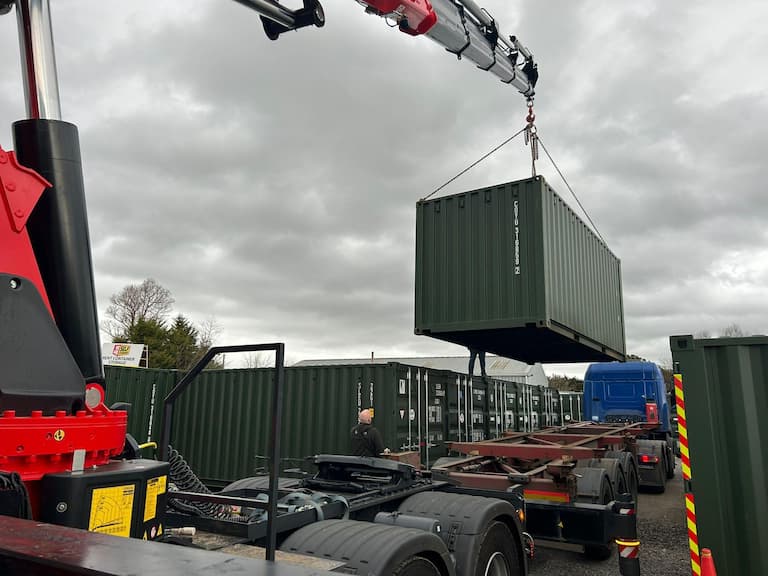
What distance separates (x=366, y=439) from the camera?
27.8 ft

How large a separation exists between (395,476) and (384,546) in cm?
183

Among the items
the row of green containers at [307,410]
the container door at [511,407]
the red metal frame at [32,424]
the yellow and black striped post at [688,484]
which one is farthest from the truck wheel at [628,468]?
the red metal frame at [32,424]

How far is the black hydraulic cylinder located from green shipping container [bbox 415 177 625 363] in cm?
650

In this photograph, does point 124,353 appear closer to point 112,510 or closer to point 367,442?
point 367,442

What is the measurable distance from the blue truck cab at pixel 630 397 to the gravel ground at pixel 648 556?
3970 mm

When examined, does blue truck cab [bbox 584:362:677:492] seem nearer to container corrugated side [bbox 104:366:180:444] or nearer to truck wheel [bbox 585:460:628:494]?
truck wheel [bbox 585:460:628:494]

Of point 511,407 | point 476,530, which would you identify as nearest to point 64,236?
point 476,530

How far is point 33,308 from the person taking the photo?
96.6 inches

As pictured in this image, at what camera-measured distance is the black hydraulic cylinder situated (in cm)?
275

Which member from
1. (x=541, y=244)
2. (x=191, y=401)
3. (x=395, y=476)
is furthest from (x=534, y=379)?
(x=395, y=476)

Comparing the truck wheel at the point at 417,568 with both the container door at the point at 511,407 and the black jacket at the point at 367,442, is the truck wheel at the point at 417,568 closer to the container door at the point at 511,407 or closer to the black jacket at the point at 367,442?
the black jacket at the point at 367,442

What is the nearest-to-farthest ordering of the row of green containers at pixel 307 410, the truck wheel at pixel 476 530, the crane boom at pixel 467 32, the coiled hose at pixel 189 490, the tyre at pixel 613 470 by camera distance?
the coiled hose at pixel 189 490 → the truck wheel at pixel 476 530 → the tyre at pixel 613 470 → the crane boom at pixel 467 32 → the row of green containers at pixel 307 410

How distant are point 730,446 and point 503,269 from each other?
182 inches

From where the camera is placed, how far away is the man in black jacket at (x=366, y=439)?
27.7ft
